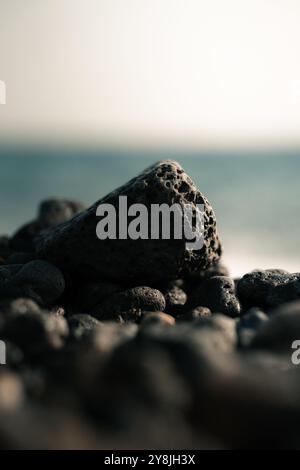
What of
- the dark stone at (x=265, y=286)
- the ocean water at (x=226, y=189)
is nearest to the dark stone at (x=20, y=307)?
the dark stone at (x=265, y=286)

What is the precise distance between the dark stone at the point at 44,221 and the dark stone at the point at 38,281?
4.46 ft

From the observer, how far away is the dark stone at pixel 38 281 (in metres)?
4.75

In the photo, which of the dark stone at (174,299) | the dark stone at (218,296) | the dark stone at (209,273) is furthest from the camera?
the dark stone at (209,273)

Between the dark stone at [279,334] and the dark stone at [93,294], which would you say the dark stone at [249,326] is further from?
the dark stone at [93,294]

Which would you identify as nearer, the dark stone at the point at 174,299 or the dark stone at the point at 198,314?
the dark stone at the point at 198,314

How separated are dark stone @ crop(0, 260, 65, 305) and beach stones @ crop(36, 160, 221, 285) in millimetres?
230

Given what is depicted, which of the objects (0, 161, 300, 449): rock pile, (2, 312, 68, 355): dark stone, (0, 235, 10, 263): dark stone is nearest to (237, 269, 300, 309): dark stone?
(0, 161, 300, 449): rock pile

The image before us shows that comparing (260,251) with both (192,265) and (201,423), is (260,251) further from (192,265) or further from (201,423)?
(201,423)

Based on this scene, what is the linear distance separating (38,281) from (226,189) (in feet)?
73.9

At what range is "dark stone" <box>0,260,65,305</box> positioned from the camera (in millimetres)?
4750

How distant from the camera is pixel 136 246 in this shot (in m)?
5.00

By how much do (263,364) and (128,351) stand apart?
74cm

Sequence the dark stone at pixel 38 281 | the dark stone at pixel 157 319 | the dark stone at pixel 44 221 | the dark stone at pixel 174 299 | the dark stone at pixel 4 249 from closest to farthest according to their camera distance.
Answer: the dark stone at pixel 157 319 < the dark stone at pixel 38 281 < the dark stone at pixel 174 299 < the dark stone at pixel 4 249 < the dark stone at pixel 44 221

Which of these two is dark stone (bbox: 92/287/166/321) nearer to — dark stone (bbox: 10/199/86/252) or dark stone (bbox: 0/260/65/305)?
dark stone (bbox: 0/260/65/305)
